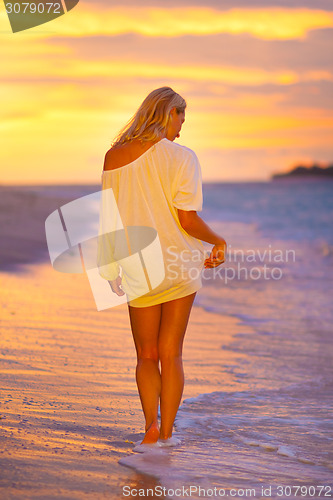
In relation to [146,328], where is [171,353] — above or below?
below

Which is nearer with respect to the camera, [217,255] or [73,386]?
[217,255]

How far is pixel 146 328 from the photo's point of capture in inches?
134

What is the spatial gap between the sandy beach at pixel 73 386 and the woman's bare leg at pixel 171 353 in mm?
224

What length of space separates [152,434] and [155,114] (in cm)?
157

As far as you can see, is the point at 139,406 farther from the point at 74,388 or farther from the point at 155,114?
the point at 155,114

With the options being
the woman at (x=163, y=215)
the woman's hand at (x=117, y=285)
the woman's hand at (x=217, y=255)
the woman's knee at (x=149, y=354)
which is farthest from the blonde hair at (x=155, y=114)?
the woman's knee at (x=149, y=354)

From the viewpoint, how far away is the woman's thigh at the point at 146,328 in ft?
11.1

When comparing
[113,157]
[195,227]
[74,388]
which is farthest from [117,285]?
[74,388]

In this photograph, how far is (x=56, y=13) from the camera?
8945 millimetres

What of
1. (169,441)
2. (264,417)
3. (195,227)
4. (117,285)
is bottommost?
(264,417)

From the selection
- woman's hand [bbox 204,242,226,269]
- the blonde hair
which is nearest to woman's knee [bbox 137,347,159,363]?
woman's hand [bbox 204,242,226,269]

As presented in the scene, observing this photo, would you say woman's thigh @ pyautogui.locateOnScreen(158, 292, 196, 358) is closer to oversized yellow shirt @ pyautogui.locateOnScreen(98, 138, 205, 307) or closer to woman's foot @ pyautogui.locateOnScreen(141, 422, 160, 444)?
oversized yellow shirt @ pyautogui.locateOnScreen(98, 138, 205, 307)

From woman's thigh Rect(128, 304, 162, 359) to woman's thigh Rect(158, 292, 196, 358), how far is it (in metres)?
0.03

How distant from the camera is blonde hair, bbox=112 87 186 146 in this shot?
10.8ft
